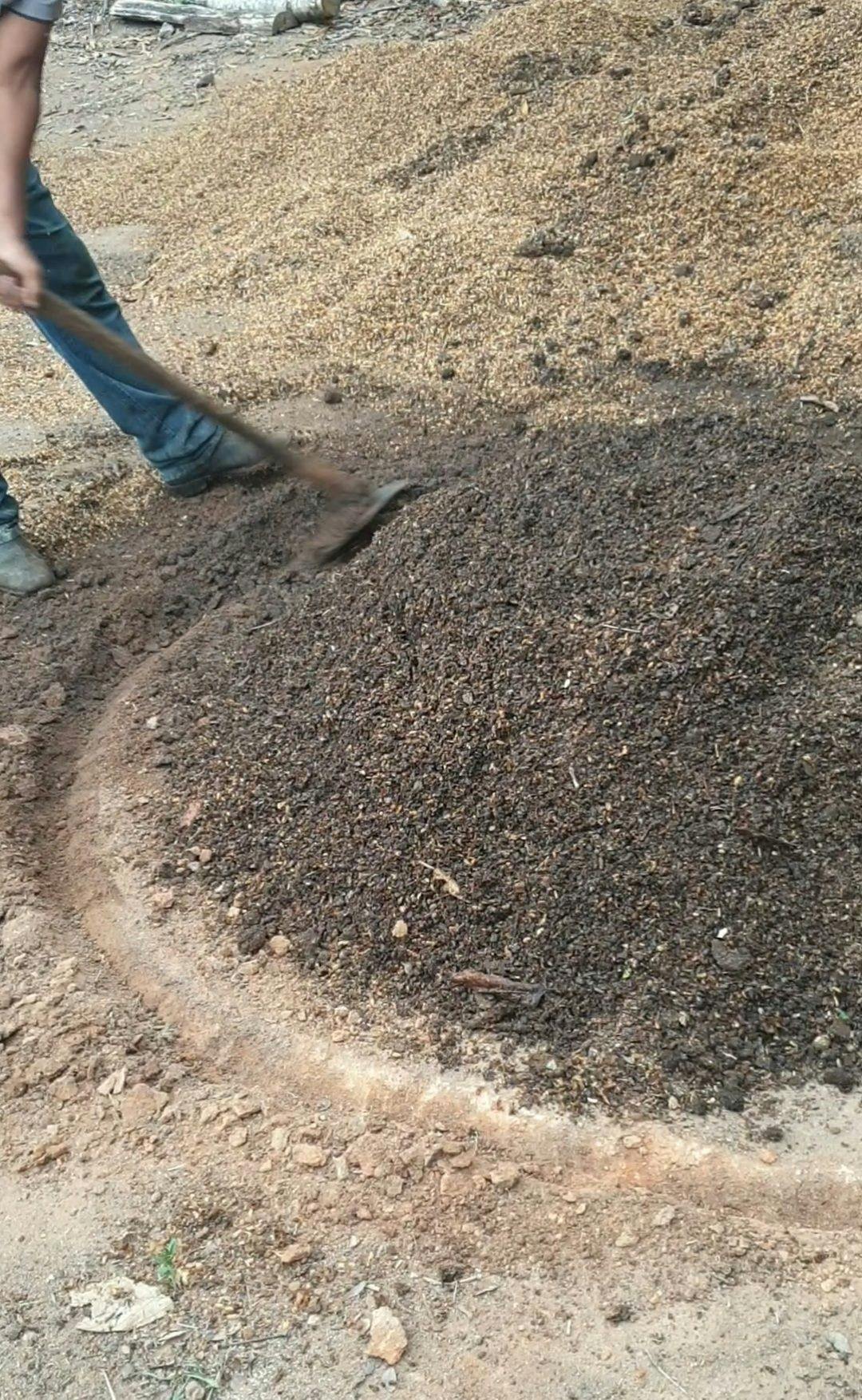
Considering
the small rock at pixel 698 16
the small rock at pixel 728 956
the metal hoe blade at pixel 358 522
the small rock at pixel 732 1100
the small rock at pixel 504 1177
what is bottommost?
the small rock at pixel 732 1100

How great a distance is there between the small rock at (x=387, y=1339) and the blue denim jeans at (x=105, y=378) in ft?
7.14

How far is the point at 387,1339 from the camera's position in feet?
5.69

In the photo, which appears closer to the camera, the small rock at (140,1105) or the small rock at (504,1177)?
the small rock at (504,1177)

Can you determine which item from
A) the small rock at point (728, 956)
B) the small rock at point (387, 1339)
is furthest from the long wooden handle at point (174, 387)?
the small rock at point (387, 1339)

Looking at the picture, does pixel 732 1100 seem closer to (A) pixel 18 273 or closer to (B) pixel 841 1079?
(B) pixel 841 1079

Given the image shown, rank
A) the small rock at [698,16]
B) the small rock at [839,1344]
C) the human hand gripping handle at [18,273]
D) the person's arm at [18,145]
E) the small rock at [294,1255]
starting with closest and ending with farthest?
the small rock at [839,1344] → the small rock at [294,1255] → the person's arm at [18,145] → the human hand gripping handle at [18,273] → the small rock at [698,16]

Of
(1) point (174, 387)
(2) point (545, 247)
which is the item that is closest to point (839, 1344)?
(1) point (174, 387)

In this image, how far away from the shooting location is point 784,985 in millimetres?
2066

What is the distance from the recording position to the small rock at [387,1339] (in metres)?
1.72

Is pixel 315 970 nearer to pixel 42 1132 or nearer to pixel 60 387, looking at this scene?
pixel 42 1132

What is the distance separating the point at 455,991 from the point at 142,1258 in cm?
63

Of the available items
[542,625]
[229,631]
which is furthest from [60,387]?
[542,625]

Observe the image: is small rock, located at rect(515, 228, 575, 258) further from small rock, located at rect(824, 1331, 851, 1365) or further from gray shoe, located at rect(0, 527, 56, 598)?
small rock, located at rect(824, 1331, 851, 1365)

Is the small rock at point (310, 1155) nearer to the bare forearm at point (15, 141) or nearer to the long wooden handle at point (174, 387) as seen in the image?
the long wooden handle at point (174, 387)
